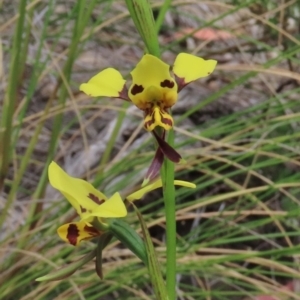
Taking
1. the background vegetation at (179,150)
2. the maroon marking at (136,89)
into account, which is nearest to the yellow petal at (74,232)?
the maroon marking at (136,89)

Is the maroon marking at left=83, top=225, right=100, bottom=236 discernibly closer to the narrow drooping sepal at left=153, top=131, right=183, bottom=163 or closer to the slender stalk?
the narrow drooping sepal at left=153, top=131, right=183, bottom=163

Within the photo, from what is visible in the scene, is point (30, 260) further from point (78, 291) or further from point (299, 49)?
point (299, 49)

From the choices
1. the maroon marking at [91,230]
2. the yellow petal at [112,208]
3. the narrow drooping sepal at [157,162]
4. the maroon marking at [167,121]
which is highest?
the maroon marking at [167,121]

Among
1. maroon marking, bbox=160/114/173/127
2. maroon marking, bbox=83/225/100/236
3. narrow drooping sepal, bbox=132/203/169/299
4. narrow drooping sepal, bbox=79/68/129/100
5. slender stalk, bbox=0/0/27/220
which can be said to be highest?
slender stalk, bbox=0/0/27/220

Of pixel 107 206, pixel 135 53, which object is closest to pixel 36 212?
pixel 107 206

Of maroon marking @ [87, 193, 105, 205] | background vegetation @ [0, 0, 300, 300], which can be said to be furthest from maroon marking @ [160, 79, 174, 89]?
background vegetation @ [0, 0, 300, 300]

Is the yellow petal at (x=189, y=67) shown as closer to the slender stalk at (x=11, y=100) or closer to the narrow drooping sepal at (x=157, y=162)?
the narrow drooping sepal at (x=157, y=162)
